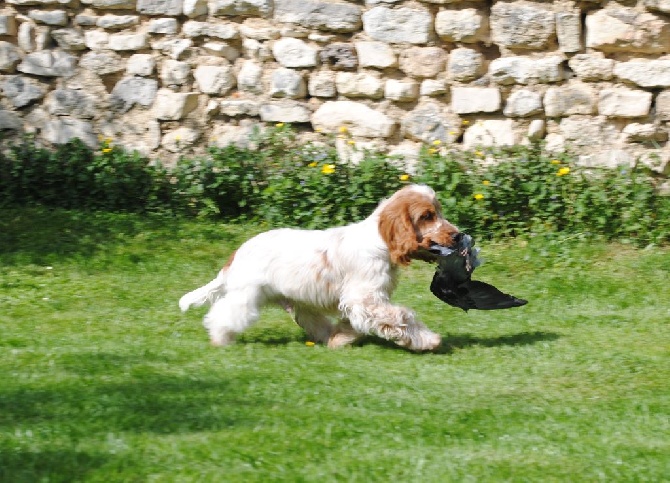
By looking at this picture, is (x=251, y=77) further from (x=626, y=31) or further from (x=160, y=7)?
(x=626, y=31)

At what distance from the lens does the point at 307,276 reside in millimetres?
6980

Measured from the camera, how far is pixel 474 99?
10367mm

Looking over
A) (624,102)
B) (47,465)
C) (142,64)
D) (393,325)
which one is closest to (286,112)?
(142,64)

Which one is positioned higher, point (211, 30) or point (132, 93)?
point (211, 30)

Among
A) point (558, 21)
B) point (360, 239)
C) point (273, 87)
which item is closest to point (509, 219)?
point (558, 21)

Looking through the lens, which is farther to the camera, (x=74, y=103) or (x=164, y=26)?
(x=74, y=103)

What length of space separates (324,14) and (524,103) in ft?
6.96

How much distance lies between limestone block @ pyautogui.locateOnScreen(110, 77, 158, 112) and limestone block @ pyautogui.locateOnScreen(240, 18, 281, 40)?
1.11 m

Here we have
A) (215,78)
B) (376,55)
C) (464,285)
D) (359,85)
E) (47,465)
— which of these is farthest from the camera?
(215,78)

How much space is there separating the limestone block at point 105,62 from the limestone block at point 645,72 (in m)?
4.96

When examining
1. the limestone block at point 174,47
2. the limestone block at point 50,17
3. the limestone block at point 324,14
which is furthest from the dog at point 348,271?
the limestone block at point 50,17

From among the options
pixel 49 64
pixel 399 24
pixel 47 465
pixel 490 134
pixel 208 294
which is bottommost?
pixel 208 294

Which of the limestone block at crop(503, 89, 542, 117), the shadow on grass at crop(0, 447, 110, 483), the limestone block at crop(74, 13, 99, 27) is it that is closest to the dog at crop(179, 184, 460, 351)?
the shadow on grass at crop(0, 447, 110, 483)

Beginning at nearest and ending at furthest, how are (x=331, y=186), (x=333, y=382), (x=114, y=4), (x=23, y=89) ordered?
(x=333, y=382) < (x=331, y=186) < (x=114, y=4) < (x=23, y=89)
